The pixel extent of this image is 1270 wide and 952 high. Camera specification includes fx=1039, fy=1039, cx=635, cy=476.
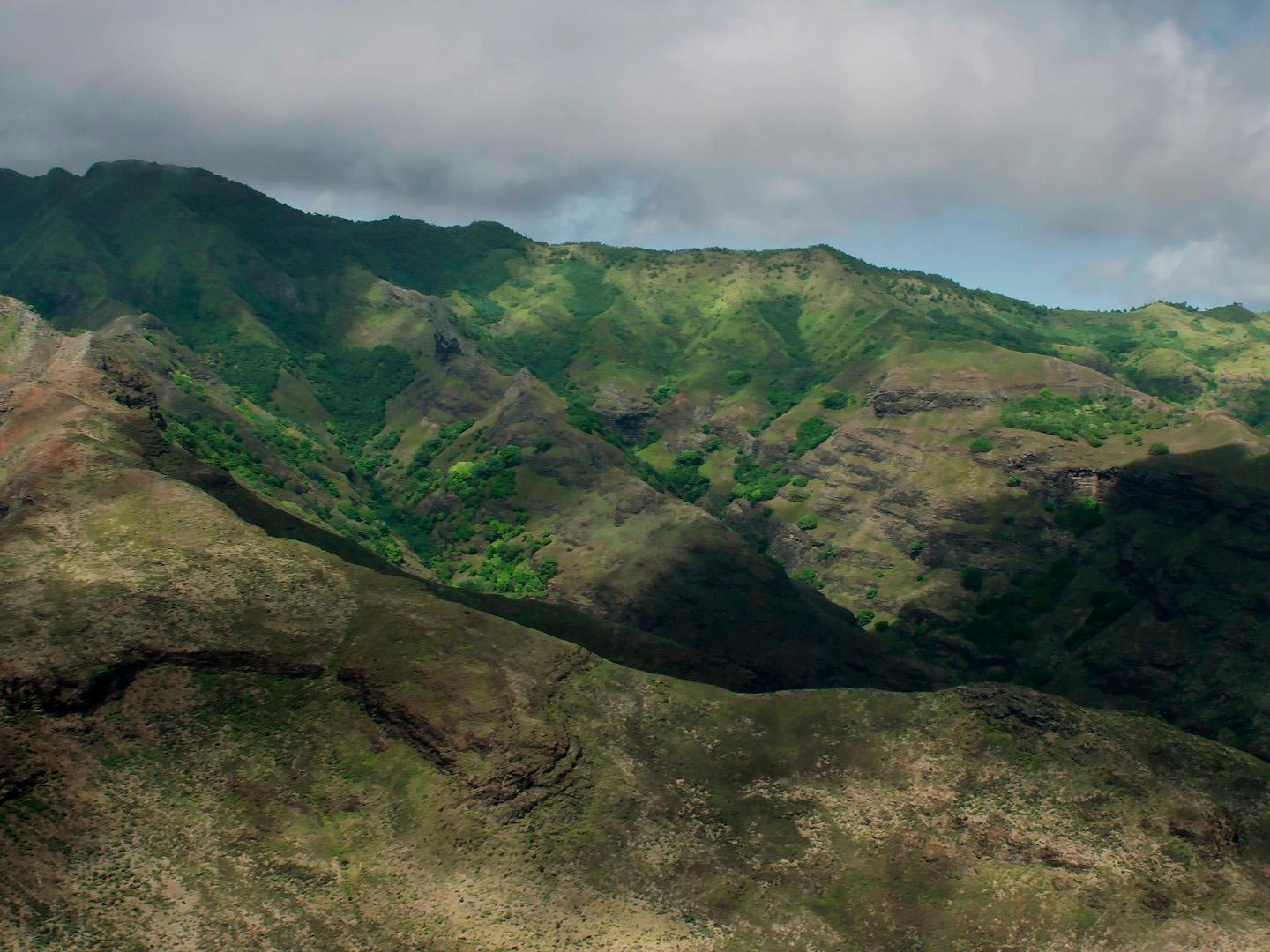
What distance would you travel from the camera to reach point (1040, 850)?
259 ft

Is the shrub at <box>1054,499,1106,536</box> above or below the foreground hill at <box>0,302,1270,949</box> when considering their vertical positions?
above

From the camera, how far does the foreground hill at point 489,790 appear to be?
2857 inches

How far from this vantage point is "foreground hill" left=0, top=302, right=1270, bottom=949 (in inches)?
2857

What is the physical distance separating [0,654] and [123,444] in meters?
44.5

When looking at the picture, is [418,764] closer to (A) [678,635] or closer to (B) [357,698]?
(B) [357,698]

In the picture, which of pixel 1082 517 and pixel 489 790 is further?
pixel 1082 517

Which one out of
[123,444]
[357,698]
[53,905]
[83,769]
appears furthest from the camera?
[123,444]

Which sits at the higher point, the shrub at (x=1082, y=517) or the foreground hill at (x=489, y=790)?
the shrub at (x=1082, y=517)

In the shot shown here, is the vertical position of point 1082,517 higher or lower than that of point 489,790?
higher

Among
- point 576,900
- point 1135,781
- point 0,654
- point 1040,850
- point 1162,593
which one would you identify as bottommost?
point 576,900

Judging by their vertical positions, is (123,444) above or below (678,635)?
above

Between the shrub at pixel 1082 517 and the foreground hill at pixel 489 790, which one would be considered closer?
the foreground hill at pixel 489 790

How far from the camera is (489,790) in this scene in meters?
83.0

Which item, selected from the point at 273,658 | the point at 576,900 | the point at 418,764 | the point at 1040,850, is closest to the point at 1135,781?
the point at 1040,850
